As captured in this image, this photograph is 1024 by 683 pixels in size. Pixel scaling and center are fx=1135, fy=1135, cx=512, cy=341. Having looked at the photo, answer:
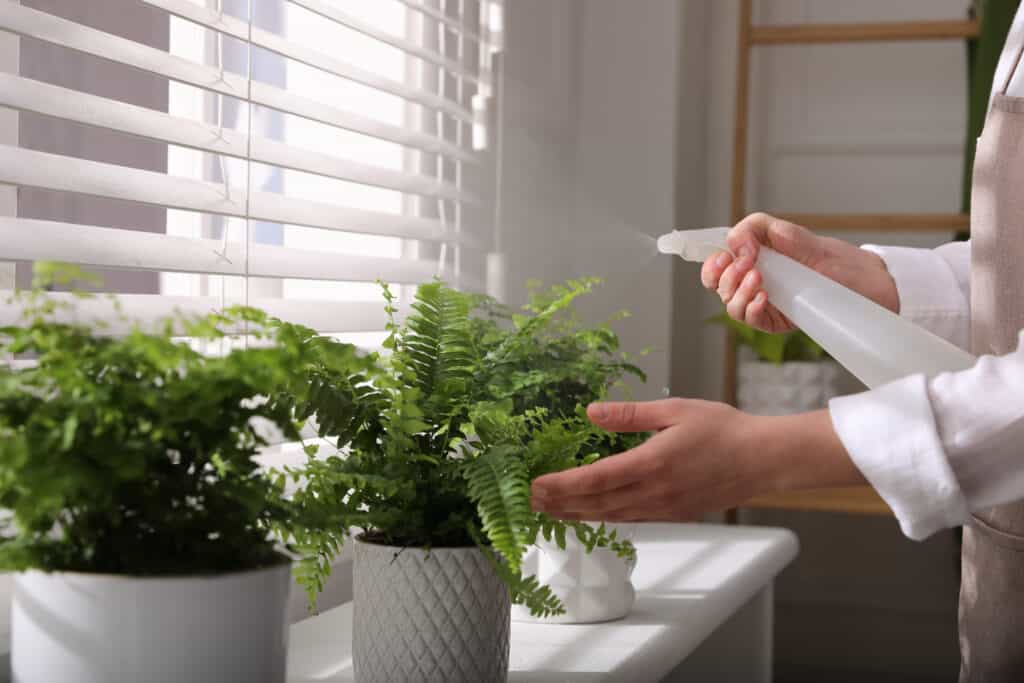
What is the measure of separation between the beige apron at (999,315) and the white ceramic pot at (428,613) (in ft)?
1.63

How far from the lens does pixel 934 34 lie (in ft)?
7.55

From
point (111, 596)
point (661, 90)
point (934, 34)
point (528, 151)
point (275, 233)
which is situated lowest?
point (111, 596)

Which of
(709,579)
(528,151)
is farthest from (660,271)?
(709,579)

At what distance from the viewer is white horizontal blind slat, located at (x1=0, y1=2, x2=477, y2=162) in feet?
2.78

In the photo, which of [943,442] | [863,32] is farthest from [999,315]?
[863,32]

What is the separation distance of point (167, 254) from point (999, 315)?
725mm

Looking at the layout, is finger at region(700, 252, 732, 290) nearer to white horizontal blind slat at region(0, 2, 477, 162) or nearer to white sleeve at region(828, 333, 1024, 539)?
white sleeve at region(828, 333, 1024, 539)

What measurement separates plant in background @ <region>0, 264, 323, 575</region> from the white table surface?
334mm

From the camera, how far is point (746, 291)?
940mm

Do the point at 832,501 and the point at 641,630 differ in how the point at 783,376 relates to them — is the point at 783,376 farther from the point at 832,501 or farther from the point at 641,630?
the point at 641,630

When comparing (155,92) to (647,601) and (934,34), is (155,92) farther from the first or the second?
(934,34)

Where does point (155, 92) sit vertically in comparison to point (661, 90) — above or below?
below

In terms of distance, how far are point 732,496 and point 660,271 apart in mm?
1501

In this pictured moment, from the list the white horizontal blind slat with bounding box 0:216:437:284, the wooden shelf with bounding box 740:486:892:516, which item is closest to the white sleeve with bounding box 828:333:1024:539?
the white horizontal blind slat with bounding box 0:216:437:284
